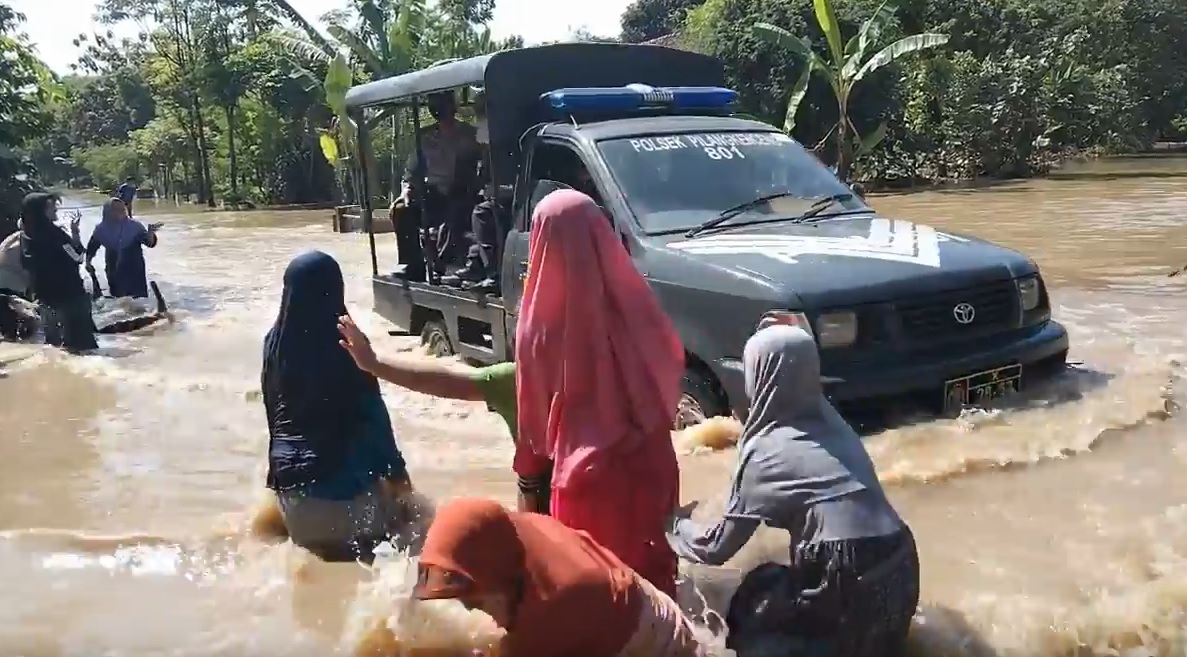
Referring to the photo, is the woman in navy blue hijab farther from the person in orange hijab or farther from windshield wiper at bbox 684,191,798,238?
windshield wiper at bbox 684,191,798,238

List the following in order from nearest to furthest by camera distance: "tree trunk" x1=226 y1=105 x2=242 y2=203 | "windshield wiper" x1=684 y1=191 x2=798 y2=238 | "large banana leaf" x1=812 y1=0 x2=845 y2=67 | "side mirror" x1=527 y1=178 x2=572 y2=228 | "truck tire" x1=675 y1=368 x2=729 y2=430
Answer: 1. "truck tire" x1=675 y1=368 x2=729 y2=430
2. "windshield wiper" x1=684 y1=191 x2=798 y2=238
3. "side mirror" x1=527 y1=178 x2=572 y2=228
4. "large banana leaf" x1=812 y1=0 x2=845 y2=67
5. "tree trunk" x1=226 y1=105 x2=242 y2=203

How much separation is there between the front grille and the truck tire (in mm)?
968

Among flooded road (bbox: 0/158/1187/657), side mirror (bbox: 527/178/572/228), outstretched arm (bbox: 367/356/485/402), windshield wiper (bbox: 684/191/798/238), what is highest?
side mirror (bbox: 527/178/572/228)

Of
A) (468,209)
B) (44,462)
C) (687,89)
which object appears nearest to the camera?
(44,462)

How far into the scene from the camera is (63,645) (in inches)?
176

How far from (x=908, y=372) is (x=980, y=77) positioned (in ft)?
89.6

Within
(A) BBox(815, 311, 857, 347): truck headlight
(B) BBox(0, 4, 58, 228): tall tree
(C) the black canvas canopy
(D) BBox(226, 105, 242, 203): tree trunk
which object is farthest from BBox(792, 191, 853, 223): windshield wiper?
(D) BBox(226, 105, 242, 203): tree trunk

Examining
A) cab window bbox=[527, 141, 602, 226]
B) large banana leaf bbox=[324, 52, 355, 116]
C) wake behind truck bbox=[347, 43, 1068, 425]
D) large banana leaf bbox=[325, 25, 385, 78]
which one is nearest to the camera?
wake behind truck bbox=[347, 43, 1068, 425]

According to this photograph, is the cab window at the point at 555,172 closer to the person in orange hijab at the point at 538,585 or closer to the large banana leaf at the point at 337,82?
the person in orange hijab at the point at 538,585

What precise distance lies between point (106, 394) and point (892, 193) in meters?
23.3

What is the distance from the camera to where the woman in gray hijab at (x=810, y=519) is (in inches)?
128

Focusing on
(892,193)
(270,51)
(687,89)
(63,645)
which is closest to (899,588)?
(63,645)

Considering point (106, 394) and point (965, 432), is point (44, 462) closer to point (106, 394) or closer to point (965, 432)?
point (106, 394)

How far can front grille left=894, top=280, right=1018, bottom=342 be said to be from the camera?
5.68 metres
